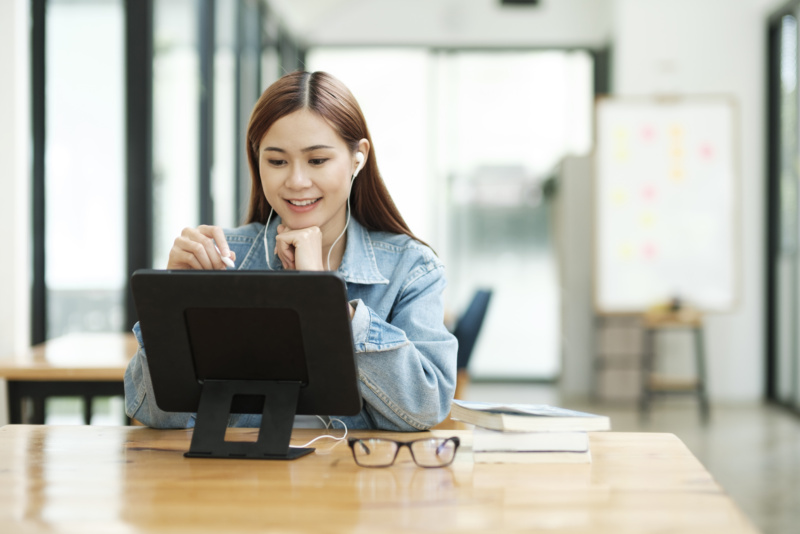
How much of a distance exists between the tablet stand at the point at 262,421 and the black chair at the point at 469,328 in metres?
2.17

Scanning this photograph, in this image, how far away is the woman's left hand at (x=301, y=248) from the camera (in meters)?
1.47

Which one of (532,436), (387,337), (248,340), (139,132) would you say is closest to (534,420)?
(532,436)

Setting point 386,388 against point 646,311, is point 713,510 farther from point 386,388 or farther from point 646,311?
point 646,311

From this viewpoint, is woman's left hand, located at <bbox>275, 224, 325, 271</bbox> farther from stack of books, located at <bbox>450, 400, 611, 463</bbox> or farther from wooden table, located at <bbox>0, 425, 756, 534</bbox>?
stack of books, located at <bbox>450, 400, 611, 463</bbox>

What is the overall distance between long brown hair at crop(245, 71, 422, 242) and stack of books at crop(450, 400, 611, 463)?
61 centimetres

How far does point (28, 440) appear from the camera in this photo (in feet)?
4.25

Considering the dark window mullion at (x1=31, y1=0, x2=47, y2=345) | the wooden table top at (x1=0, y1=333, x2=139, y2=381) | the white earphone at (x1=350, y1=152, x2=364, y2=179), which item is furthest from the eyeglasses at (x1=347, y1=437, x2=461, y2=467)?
the dark window mullion at (x1=31, y1=0, x2=47, y2=345)

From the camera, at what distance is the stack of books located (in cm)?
116

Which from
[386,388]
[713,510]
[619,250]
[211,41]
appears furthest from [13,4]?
[619,250]

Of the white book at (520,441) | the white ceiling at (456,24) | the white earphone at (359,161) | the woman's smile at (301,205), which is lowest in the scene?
the white book at (520,441)

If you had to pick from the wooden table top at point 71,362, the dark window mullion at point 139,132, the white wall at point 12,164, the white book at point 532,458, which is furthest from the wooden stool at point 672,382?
the white book at point 532,458

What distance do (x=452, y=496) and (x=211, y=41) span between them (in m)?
3.74

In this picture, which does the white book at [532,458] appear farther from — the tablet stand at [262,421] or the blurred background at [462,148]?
the blurred background at [462,148]

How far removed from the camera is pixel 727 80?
5.58m
